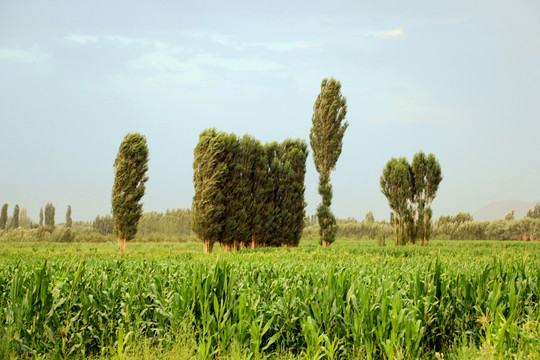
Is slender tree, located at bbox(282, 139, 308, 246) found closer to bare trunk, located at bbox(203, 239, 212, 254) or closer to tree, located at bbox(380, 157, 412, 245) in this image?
bare trunk, located at bbox(203, 239, 212, 254)

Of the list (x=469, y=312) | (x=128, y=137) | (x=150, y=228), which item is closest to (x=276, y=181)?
(x=128, y=137)

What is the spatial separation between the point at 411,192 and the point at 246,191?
70.3 ft

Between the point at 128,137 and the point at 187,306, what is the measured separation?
28.3 metres

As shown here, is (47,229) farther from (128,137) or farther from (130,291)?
(130,291)

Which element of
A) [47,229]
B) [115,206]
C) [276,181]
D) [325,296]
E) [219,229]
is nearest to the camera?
[325,296]

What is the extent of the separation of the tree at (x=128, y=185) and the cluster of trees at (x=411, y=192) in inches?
999

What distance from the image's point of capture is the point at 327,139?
3859 centimetres

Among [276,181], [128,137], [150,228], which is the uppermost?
[128,137]

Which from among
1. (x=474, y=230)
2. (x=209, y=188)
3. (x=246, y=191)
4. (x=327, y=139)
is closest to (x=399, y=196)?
(x=327, y=139)

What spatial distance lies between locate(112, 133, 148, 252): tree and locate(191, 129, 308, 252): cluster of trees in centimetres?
560

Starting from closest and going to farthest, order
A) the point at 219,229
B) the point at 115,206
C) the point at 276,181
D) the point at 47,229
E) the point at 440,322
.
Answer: the point at 440,322 < the point at 219,229 < the point at 115,206 < the point at 276,181 < the point at 47,229

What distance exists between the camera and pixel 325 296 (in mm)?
6695

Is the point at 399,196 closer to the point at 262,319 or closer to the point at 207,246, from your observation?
the point at 207,246

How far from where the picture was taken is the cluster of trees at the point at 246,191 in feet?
94.6
